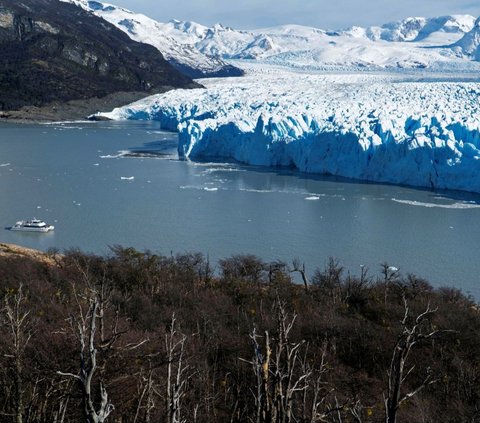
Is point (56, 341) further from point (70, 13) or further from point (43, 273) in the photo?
point (70, 13)

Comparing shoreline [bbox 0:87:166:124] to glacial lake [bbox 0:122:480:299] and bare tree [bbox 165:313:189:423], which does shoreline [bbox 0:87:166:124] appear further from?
bare tree [bbox 165:313:189:423]

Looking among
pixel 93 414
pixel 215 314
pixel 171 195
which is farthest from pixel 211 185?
pixel 93 414

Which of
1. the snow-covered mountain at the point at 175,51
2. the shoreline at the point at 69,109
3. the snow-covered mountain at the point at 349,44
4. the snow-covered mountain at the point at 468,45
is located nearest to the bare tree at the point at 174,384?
the shoreline at the point at 69,109

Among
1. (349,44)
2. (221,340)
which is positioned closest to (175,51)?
(349,44)

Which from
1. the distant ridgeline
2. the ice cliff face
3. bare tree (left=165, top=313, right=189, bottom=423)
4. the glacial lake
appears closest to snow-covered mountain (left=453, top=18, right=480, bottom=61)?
the distant ridgeline

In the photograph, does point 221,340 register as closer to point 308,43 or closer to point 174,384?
point 174,384
